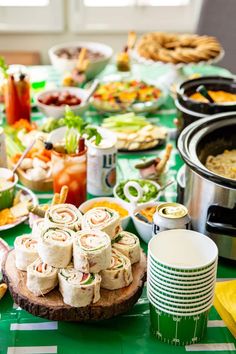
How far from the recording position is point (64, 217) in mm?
1211

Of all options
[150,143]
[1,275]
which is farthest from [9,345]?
[150,143]

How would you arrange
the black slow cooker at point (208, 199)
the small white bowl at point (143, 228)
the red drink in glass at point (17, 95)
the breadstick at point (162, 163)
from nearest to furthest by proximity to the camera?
the black slow cooker at point (208, 199) < the small white bowl at point (143, 228) < the breadstick at point (162, 163) < the red drink in glass at point (17, 95)

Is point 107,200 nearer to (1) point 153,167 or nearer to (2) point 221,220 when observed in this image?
(1) point 153,167

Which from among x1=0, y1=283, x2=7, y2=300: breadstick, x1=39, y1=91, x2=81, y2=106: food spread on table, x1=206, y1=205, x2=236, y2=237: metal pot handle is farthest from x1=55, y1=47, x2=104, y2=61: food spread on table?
x1=0, y1=283, x2=7, y2=300: breadstick

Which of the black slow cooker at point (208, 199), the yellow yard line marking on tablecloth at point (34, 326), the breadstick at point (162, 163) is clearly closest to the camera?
the yellow yard line marking on tablecloth at point (34, 326)

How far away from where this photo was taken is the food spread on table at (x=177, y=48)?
2.21 m

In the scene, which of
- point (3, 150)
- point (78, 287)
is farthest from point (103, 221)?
point (3, 150)

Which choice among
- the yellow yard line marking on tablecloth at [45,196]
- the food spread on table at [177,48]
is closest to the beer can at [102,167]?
the yellow yard line marking on tablecloth at [45,196]

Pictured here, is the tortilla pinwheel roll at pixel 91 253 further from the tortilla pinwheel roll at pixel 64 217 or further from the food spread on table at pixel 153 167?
the food spread on table at pixel 153 167

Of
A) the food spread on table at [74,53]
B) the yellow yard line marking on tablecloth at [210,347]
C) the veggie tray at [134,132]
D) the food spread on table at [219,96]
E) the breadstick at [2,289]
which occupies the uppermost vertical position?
the food spread on table at [219,96]

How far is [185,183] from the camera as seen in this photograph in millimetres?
1401

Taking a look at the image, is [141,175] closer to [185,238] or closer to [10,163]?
[10,163]

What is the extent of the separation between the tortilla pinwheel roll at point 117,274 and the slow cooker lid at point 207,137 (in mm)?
302

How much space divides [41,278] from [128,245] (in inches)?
7.9
